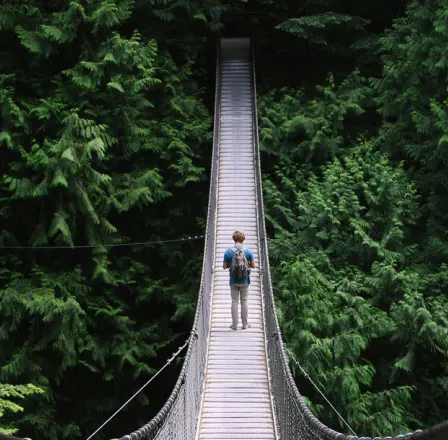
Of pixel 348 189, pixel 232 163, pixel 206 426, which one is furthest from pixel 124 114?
pixel 206 426

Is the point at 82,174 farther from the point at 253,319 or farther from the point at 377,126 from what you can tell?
the point at 377,126

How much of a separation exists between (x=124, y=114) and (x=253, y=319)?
5.39 m

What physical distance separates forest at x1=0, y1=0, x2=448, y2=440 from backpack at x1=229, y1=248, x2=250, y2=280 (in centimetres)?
251

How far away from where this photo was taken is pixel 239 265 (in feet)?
29.2

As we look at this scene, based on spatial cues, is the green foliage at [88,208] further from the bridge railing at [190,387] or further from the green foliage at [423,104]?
the green foliage at [423,104]

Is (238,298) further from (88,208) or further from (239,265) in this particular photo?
(88,208)

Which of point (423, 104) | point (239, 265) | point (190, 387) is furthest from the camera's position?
point (423, 104)

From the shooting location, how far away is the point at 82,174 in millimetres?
12758

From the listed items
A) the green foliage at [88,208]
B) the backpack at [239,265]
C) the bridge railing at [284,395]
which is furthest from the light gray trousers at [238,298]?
the green foliage at [88,208]

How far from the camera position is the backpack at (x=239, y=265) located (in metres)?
8.88

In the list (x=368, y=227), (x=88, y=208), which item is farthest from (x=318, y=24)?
(x=88, y=208)

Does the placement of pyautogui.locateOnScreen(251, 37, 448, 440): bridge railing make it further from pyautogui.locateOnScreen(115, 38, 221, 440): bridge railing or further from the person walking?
pyautogui.locateOnScreen(115, 38, 221, 440): bridge railing

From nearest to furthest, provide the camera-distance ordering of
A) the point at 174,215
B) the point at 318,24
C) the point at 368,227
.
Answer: the point at 368,227 < the point at 174,215 < the point at 318,24

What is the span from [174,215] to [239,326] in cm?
535
